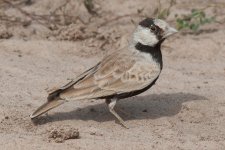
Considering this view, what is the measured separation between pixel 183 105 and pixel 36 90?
1653mm

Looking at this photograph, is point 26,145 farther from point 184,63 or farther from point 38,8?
point 38,8

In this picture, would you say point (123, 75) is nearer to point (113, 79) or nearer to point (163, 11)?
point (113, 79)

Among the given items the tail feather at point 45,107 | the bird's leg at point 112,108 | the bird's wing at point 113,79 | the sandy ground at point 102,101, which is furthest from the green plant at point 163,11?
the tail feather at point 45,107

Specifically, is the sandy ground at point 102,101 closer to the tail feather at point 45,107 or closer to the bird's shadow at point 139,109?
the bird's shadow at point 139,109

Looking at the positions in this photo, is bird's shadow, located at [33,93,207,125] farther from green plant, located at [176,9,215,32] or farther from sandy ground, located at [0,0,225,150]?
green plant, located at [176,9,215,32]

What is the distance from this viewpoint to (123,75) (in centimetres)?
724

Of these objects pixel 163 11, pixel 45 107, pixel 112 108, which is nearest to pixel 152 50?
pixel 112 108

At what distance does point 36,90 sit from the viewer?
7.92 m

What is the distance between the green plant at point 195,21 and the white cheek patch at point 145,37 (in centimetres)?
200

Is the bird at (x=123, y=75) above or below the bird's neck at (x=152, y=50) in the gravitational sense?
below

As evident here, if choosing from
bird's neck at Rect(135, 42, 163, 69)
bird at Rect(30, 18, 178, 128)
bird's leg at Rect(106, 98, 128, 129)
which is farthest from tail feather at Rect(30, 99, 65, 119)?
bird's neck at Rect(135, 42, 163, 69)

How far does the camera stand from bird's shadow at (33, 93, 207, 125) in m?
7.32

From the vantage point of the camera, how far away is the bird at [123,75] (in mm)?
7035

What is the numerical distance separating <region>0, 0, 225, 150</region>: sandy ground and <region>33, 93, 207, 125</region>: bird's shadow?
0.01 m
